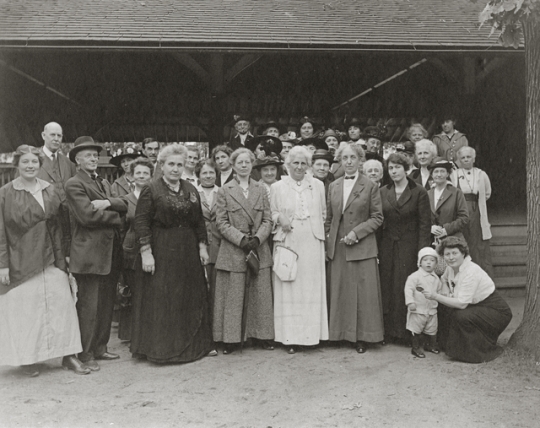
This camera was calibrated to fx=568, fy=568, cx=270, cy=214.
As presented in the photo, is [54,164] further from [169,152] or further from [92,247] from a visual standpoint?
[169,152]

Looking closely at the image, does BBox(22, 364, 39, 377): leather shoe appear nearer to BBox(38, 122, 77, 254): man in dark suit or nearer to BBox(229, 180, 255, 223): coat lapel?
BBox(38, 122, 77, 254): man in dark suit

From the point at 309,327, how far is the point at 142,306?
5.05 ft

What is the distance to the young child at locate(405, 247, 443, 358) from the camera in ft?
16.9

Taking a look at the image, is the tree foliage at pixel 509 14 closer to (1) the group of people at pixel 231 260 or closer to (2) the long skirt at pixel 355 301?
(1) the group of people at pixel 231 260

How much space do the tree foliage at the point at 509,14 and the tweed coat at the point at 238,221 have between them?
2.46 meters

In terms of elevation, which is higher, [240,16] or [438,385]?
[240,16]

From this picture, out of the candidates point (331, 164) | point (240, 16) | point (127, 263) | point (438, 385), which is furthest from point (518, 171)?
point (127, 263)

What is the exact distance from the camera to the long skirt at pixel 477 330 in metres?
4.91

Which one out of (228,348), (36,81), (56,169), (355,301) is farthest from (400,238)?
(36,81)

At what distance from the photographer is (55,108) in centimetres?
1078

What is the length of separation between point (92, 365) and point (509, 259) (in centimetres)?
599

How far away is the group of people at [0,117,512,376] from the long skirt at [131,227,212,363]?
1 centimetres

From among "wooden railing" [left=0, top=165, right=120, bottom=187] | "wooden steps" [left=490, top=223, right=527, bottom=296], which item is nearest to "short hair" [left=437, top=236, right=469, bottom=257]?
"wooden steps" [left=490, top=223, right=527, bottom=296]

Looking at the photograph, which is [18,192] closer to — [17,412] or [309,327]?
[17,412]
